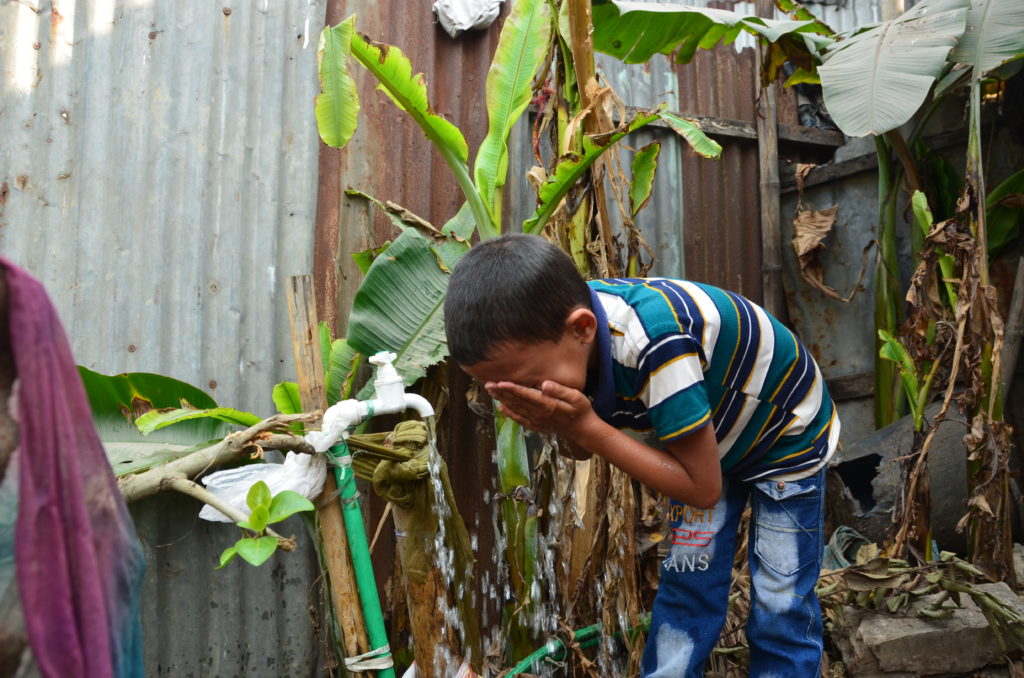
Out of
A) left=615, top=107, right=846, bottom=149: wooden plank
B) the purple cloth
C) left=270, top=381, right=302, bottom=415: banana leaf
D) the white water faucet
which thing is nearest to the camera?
the purple cloth

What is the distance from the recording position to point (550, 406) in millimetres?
1540

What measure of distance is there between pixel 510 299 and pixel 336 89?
4.98 feet

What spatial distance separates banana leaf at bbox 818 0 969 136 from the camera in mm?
3051

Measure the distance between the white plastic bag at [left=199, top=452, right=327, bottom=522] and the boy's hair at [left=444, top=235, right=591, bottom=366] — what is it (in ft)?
2.71

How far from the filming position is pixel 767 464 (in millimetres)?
1991

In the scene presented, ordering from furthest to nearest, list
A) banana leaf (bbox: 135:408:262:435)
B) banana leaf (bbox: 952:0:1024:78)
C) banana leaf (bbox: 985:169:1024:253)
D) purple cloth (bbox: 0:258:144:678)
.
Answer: banana leaf (bbox: 985:169:1024:253) < banana leaf (bbox: 952:0:1024:78) < banana leaf (bbox: 135:408:262:435) < purple cloth (bbox: 0:258:144:678)

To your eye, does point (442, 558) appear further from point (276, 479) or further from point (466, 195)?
point (466, 195)

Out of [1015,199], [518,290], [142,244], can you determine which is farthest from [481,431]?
[1015,199]

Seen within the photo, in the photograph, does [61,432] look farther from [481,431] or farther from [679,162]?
[679,162]

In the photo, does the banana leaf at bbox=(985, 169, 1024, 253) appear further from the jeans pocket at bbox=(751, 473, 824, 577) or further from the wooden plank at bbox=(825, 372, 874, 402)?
the jeans pocket at bbox=(751, 473, 824, 577)

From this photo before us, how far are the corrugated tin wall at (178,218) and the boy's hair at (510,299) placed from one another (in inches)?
66.6

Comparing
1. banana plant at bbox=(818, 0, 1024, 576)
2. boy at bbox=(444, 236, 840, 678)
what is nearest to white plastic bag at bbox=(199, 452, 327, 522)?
boy at bbox=(444, 236, 840, 678)

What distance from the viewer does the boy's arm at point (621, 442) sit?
5.06ft

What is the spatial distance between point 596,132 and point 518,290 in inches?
64.4
